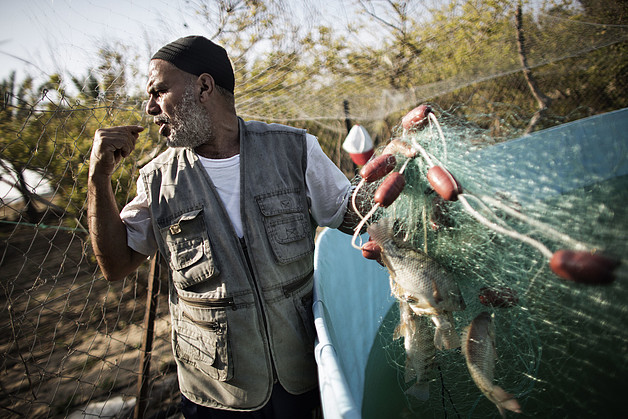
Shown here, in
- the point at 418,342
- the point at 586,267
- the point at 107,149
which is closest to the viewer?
the point at 586,267

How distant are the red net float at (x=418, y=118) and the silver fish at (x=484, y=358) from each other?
759 millimetres

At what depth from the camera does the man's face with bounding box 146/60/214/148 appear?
1616 mm

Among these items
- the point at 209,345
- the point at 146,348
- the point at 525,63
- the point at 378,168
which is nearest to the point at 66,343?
the point at 146,348

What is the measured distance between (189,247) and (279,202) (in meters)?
0.46

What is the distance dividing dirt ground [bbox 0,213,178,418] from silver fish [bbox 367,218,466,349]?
1.92 metres

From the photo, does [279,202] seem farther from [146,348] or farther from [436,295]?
[146,348]

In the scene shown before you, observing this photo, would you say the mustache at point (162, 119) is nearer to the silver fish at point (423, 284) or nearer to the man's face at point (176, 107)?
the man's face at point (176, 107)

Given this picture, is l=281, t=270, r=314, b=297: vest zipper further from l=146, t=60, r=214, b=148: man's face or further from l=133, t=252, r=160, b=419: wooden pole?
l=133, t=252, r=160, b=419: wooden pole

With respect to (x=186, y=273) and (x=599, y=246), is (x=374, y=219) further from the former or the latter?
(x=186, y=273)

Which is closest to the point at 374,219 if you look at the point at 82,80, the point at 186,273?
the point at 186,273

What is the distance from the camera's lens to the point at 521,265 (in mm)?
1235

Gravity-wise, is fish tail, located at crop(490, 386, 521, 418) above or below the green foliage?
below

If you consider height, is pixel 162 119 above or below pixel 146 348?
above

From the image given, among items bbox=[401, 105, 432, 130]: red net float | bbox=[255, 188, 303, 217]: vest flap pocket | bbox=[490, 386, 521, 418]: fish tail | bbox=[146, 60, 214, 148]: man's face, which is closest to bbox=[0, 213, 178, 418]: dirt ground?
bbox=[146, 60, 214, 148]: man's face
